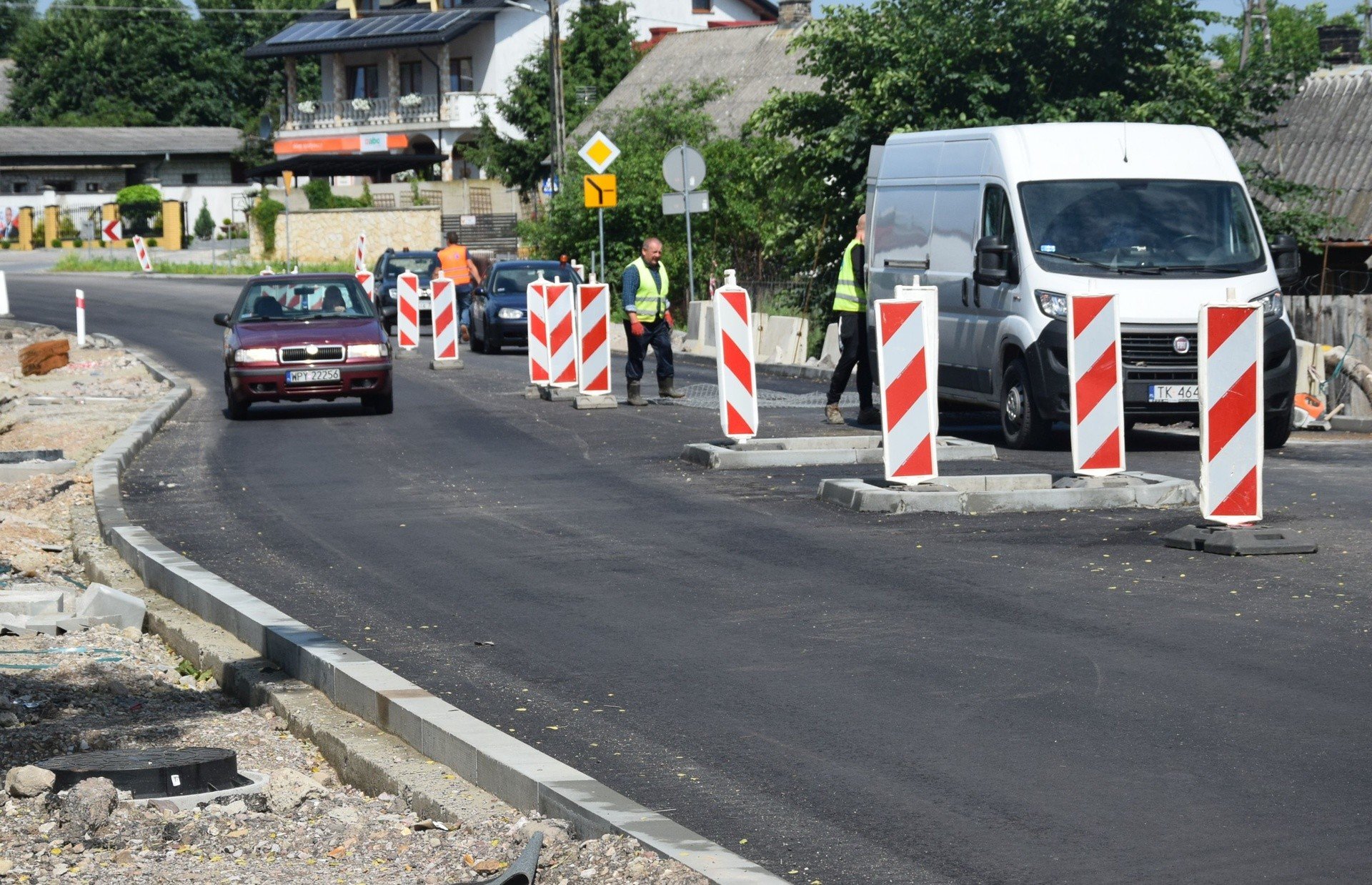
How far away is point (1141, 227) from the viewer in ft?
51.9

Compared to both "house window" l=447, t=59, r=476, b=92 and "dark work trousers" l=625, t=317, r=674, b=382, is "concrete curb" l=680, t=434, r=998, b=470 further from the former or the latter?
"house window" l=447, t=59, r=476, b=92

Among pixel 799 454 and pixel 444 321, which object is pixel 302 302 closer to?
pixel 444 321

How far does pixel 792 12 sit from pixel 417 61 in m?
20.3

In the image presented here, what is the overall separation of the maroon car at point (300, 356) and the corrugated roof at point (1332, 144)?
47.5 feet

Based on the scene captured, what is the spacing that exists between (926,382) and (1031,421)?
3.53m

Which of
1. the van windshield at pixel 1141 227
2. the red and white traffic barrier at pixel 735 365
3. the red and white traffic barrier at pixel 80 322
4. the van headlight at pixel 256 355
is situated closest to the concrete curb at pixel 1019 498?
the red and white traffic barrier at pixel 735 365

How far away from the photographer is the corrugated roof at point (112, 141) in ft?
307

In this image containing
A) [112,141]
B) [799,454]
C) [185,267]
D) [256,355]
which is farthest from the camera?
[112,141]

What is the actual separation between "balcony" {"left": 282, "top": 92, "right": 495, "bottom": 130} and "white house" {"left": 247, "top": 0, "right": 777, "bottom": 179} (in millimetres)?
45

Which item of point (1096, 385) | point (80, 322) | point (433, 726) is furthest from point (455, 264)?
point (433, 726)

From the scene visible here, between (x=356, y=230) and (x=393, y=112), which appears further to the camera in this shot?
(x=393, y=112)

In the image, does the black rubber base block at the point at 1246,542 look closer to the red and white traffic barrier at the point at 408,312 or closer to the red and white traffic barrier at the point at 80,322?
the red and white traffic barrier at the point at 408,312

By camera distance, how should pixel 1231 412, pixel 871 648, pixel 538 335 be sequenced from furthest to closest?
pixel 538 335 → pixel 1231 412 → pixel 871 648

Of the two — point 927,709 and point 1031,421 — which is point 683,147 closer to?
point 1031,421
